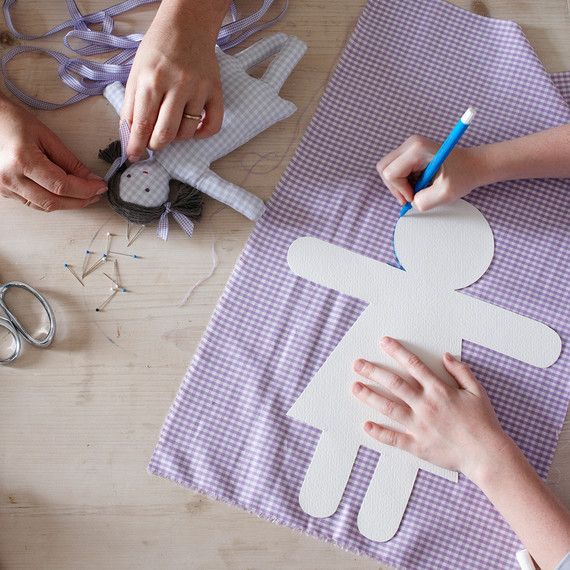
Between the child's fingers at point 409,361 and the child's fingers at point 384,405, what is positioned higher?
the child's fingers at point 409,361

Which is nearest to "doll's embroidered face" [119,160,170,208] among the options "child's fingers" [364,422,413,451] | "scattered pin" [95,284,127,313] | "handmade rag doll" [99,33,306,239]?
"handmade rag doll" [99,33,306,239]

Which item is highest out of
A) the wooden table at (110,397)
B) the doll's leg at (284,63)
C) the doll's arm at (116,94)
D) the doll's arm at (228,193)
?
the doll's leg at (284,63)

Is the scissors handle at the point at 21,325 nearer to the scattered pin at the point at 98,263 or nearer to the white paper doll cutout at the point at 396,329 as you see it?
the scattered pin at the point at 98,263

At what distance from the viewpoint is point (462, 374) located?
75 centimetres

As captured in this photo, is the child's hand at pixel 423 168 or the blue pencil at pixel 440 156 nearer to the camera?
the blue pencil at pixel 440 156

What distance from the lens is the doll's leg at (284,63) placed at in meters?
0.82

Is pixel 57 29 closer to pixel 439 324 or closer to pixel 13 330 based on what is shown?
pixel 13 330

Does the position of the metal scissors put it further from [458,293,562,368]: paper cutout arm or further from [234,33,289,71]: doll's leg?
[458,293,562,368]: paper cutout arm

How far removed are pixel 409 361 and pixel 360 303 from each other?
0.09 metres

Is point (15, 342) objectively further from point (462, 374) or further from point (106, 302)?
point (462, 374)

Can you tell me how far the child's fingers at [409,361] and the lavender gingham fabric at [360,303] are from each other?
0.19ft

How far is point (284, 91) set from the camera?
836 mm

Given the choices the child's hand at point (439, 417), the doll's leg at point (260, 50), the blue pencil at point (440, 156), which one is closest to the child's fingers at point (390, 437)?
the child's hand at point (439, 417)

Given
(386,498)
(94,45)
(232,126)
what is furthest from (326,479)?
(94,45)
